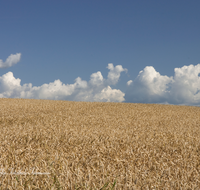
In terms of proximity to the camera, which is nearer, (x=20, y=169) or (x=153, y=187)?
(x=153, y=187)

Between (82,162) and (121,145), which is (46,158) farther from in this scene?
(121,145)

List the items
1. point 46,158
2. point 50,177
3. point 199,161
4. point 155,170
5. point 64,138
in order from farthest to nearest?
point 64,138 < point 199,161 < point 46,158 < point 155,170 < point 50,177

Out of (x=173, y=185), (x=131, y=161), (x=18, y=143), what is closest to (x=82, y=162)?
(x=131, y=161)

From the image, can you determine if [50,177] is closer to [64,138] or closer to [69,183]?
[69,183]

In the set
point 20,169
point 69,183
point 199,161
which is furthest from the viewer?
point 199,161

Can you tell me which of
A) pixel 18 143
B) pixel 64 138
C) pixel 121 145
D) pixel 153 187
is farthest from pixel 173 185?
pixel 18 143

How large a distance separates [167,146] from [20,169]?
4.03 m

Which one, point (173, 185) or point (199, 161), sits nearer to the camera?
point (173, 185)

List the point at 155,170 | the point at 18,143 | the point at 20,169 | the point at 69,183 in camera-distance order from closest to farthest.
→ 1. the point at 69,183
2. the point at 20,169
3. the point at 155,170
4. the point at 18,143

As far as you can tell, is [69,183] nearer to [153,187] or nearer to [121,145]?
[153,187]

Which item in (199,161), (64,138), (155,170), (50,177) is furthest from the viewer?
(64,138)

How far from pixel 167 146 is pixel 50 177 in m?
3.77

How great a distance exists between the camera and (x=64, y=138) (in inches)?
233

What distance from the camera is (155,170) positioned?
3.85 m
